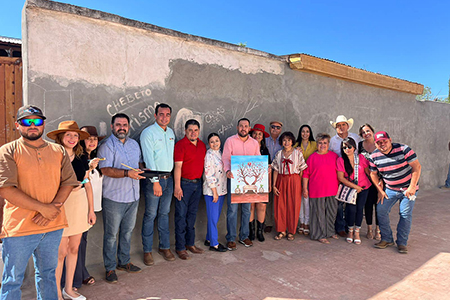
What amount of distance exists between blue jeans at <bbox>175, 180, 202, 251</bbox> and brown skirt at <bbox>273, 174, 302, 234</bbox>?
4.93 ft

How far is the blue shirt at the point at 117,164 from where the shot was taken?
12.0ft

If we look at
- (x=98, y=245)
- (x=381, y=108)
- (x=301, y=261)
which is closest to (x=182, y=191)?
(x=98, y=245)

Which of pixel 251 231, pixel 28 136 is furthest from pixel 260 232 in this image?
pixel 28 136

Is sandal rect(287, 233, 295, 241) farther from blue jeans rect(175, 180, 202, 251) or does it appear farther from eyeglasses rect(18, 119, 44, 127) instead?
eyeglasses rect(18, 119, 44, 127)

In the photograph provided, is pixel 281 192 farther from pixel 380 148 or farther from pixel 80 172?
pixel 80 172

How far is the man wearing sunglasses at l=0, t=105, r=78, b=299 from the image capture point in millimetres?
2412

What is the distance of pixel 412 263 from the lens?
4.37 meters

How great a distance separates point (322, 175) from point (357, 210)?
0.82 meters

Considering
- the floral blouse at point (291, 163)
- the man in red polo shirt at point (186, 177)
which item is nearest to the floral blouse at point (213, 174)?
the man in red polo shirt at point (186, 177)

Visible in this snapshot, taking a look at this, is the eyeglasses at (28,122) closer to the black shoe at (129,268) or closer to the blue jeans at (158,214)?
the blue jeans at (158,214)

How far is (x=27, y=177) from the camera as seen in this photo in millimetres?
2469

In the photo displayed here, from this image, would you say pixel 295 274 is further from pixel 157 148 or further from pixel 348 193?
pixel 157 148

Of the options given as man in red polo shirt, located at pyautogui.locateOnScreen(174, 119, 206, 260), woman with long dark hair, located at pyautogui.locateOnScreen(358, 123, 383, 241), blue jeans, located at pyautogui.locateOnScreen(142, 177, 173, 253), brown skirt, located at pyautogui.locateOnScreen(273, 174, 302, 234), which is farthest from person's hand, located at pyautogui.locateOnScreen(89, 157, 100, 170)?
woman with long dark hair, located at pyautogui.locateOnScreen(358, 123, 383, 241)

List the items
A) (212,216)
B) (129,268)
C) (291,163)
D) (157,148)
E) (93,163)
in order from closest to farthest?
(93,163), (129,268), (157,148), (212,216), (291,163)
